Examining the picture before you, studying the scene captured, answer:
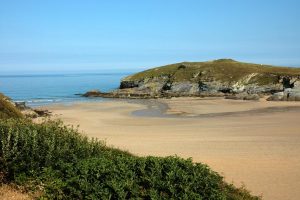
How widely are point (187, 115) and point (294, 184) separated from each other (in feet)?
99.9

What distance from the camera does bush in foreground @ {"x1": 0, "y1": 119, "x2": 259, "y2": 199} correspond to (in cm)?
820

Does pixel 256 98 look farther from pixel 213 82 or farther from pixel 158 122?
pixel 158 122

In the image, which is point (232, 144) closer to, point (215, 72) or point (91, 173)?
point (91, 173)

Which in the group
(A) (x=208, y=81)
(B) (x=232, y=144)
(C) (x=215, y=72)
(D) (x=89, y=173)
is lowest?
(B) (x=232, y=144)

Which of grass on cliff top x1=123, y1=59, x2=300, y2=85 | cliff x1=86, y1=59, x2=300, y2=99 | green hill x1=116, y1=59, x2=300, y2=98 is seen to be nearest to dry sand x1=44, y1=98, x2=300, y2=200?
cliff x1=86, y1=59, x2=300, y2=99

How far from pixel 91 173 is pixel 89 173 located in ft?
0.31

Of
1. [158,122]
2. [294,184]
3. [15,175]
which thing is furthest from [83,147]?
[158,122]

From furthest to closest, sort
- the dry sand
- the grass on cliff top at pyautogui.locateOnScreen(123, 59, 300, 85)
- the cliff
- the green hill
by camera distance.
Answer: the grass on cliff top at pyautogui.locateOnScreen(123, 59, 300, 85)
the green hill
the cliff
the dry sand

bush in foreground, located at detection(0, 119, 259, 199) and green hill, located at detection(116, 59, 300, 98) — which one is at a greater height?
green hill, located at detection(116, 59, 300, 98)

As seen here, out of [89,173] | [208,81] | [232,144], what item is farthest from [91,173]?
[208,81]

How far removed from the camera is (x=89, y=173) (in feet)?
28.2

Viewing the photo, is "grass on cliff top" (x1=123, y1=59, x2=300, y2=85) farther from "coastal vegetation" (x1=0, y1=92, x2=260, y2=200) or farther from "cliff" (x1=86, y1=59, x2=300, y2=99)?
"coastal vegetation" (x1=0, y1=92, x2=260, y2=200)

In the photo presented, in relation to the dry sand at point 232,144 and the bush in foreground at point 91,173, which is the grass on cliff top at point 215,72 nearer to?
the dry sand at point 232,144

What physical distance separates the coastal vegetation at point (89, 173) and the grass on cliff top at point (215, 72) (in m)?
79.3
